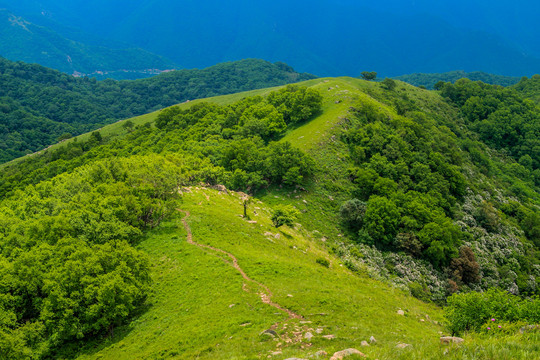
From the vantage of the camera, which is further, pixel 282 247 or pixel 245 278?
pixel 282 247

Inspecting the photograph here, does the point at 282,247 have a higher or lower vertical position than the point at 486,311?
lower

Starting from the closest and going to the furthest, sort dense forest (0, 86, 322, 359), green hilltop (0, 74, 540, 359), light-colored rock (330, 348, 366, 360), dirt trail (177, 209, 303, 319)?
light-colored rock (330, 348, 366, 360) → green hilltop (0, 74, 540, 359) → dirt trail (177, 209, 303, 319) → dense forest (0, 86, 322, 359)

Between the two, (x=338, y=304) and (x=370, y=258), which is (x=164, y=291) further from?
(x=370, y=258)

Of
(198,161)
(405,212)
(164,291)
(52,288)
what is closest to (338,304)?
(164,291)

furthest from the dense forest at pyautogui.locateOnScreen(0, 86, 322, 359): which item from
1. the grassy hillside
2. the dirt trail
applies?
the dirt trail

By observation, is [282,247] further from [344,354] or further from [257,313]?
[344,354]

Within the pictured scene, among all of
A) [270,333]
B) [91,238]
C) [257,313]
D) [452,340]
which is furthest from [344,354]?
[91,238]

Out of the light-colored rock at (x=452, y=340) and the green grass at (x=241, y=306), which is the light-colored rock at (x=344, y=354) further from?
the light-colored rock at (x=452, y=340)

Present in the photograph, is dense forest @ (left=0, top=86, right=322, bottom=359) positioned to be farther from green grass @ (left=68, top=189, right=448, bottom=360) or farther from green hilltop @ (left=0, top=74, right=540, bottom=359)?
green grass @ (left=68, top=189, right=448, bottom=360)

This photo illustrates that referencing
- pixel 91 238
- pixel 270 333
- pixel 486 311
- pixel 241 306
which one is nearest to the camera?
pixel 486 311
